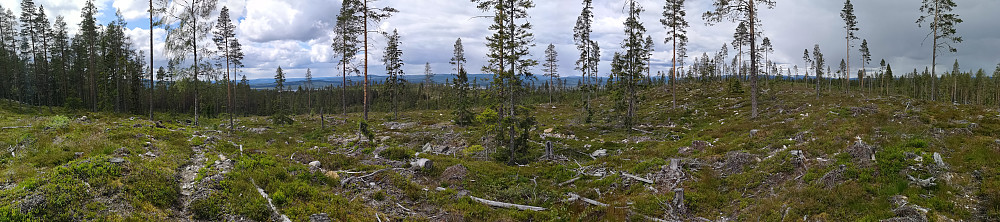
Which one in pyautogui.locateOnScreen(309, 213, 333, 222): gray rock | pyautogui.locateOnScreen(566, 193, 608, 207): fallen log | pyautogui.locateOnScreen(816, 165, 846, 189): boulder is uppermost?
pyautogui.locateOnScreen(816, 165, 846, 189): boulder

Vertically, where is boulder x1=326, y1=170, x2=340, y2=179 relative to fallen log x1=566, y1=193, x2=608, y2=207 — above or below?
above

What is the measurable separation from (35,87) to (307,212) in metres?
78.1

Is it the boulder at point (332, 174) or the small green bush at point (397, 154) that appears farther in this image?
the small green bush at point (397, 154)

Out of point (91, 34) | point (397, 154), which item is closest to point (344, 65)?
point (397, 154)

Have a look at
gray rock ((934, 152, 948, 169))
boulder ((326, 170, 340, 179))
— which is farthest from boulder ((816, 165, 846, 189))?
boulder ((326, 170, 340, 179))

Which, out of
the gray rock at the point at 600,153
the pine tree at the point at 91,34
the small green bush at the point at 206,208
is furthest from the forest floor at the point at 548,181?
the pine tree at the point at 91,34

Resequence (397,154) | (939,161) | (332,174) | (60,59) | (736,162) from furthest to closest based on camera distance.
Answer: (60,59), (397,154), (736,162), (332,174), (939,161)

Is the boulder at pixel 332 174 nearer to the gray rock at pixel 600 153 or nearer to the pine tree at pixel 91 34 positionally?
the gray rock at pixel 600 153

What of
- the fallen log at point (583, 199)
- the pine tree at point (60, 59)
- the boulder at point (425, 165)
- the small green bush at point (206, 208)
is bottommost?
the fallen log at point (583, 199)

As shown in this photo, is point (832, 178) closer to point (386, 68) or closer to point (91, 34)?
point (386, 68)

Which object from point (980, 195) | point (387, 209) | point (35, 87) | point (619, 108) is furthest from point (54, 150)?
point (35, 87)

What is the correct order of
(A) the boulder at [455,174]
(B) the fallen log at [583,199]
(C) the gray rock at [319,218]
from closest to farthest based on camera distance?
(C) the gray rock at [319,218]
(B) the fallen log at [583,199]
(A) the boulder at [455,174]

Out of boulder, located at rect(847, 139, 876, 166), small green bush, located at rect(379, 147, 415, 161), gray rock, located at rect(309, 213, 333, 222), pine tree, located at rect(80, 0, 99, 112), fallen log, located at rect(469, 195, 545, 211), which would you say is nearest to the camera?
gray rock, located at rect(309, 213, 333, 222)

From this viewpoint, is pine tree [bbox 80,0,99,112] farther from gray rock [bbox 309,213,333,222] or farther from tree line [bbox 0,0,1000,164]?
gray rock [bbox 309,213,333,222]
